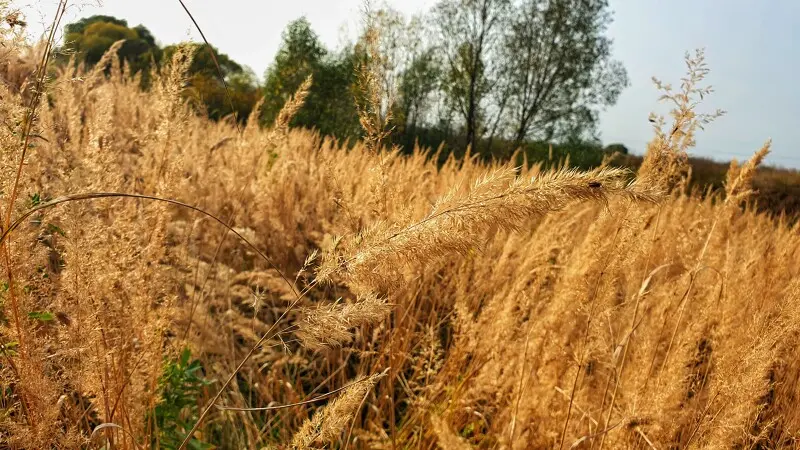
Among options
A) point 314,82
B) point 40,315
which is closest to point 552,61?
point 314,82

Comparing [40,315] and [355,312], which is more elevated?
[355,312]

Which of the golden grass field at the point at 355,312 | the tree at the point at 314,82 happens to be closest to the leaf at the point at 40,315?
the golden grass field at the point at 355,312

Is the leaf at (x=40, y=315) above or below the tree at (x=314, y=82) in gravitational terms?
below

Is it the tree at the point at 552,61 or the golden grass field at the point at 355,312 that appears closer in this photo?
the golden grass field at the point at 355,312

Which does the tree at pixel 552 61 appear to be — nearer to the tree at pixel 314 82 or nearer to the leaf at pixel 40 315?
the tree at pixel 314 82

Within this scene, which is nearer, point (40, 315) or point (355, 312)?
point (355, 312)

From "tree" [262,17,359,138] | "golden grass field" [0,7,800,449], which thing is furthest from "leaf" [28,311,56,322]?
"tree" [262,17,359,138]

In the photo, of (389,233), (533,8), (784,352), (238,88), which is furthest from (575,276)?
(238,88)

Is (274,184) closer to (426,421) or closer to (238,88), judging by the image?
(426,421)

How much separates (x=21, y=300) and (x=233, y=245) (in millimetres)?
2590

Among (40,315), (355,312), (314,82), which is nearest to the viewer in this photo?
(355,312)

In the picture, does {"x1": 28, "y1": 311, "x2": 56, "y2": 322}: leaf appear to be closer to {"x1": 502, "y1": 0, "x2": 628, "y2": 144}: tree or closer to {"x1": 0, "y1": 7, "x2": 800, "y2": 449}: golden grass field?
{"x1": 0, "y1": 7, "x2": 800, "y2": 449}: golden grass field

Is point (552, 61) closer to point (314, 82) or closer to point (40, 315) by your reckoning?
point (314, 82)

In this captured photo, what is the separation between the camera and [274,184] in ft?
13.6
